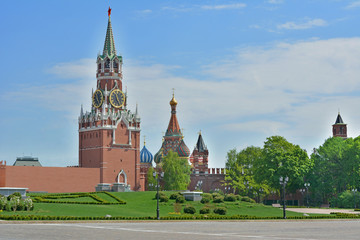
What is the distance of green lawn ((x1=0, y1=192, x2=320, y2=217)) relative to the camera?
47188 mm

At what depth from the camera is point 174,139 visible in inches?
4742

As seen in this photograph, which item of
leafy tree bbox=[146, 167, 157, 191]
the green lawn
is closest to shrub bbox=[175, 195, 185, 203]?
the green lawn

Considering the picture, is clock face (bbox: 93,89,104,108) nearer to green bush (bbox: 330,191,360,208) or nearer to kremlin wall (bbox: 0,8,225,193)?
kremlin wall (bbox: 0,8,225,193)

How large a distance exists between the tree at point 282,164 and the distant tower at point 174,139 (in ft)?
103

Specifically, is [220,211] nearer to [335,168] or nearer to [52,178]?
[335,168]

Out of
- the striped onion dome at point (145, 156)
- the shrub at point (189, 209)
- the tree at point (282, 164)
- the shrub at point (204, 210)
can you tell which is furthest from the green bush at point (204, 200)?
the striped onion dome at point (145, 156)

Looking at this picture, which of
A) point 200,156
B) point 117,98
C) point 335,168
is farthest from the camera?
point 200,156

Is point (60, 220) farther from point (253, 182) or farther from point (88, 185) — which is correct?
point (253, 182)

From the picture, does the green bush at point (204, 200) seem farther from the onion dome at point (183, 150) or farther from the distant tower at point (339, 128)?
the distant tower at point (339, 128)

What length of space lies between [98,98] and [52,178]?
68.3ft

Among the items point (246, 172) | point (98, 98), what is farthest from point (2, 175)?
point (246, 172)

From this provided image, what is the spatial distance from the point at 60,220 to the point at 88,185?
54050mm

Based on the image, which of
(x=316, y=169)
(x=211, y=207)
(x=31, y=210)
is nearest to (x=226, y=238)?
(x=31, y=210)

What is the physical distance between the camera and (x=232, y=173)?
10106 centimetres
